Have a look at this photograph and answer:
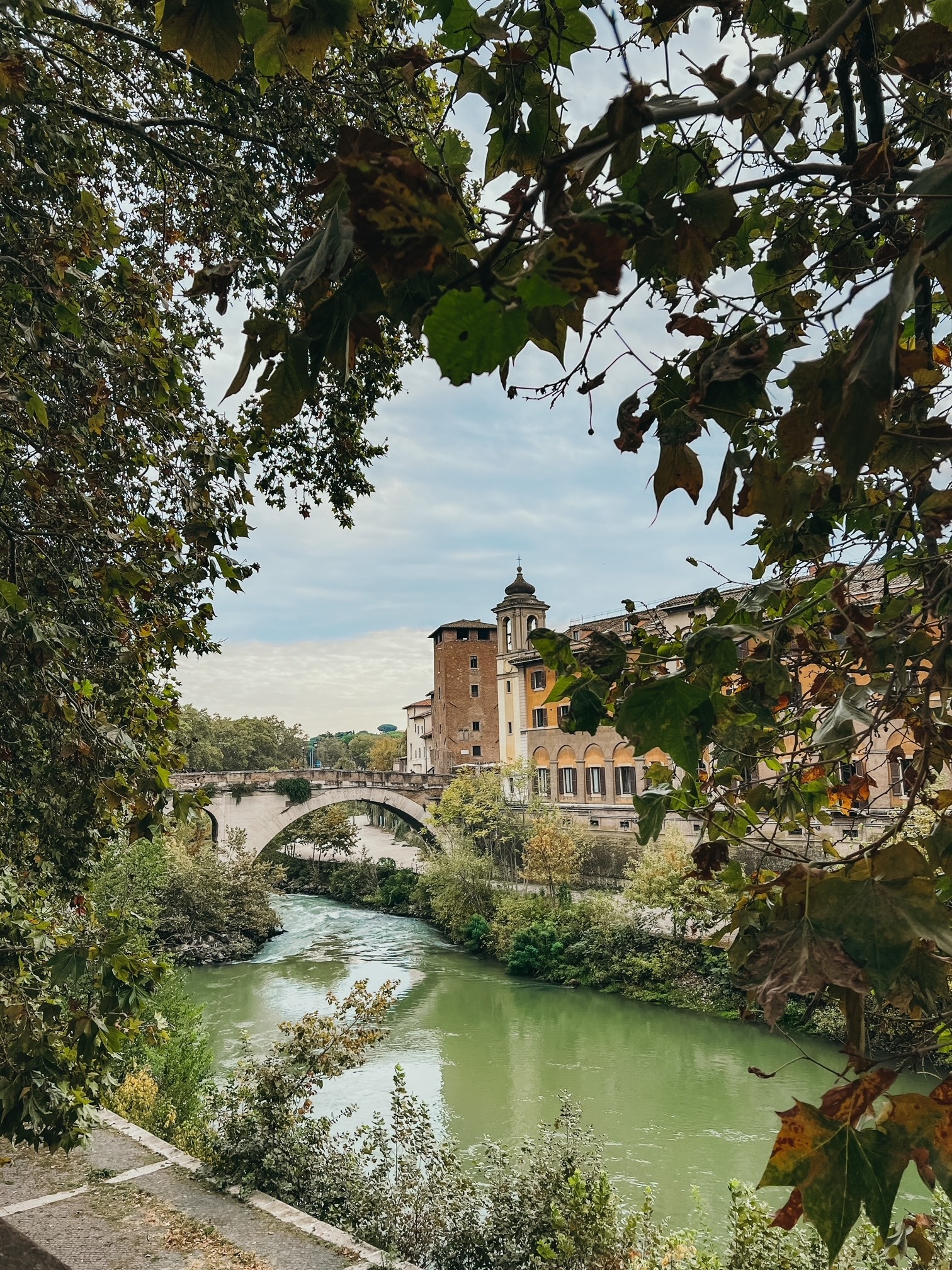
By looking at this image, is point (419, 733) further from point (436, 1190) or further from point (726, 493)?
point (726, 493)

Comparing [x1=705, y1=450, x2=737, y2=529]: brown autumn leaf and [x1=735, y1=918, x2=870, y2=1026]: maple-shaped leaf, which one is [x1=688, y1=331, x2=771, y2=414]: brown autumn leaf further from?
[x1=735, y1=918, x2=870, y2=1026]: maple-shaped leaf

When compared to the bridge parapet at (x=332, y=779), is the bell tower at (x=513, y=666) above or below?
above

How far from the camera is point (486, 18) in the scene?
1.05 m

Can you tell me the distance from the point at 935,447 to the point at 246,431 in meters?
3.95

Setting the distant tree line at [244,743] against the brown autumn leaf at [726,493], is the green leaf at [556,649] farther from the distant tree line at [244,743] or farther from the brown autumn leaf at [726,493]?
the distant tree line at [244,743]

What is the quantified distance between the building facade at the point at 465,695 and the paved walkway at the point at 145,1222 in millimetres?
31245

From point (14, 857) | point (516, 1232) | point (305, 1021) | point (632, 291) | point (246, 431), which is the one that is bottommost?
point (516, 1232)

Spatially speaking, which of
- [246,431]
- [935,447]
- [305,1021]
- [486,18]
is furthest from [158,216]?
[305,1021]

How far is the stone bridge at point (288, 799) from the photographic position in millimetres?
26734

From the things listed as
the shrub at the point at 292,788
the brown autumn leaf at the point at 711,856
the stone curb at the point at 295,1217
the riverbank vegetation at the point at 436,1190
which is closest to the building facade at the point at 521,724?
the shrub at the point at 292,788

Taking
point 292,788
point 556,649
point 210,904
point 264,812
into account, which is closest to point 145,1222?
point 556,649

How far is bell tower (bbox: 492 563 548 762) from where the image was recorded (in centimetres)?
2855

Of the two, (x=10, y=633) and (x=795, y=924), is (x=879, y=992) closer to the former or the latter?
(x=795, y=924)

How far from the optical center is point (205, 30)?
35.8 inches
